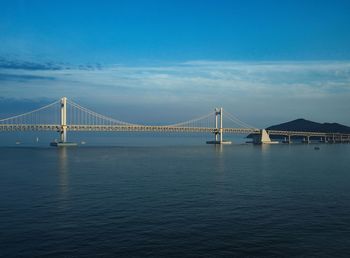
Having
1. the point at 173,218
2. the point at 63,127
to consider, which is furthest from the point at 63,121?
the point at 173,218

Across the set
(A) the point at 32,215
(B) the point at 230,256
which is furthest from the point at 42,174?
(B) the point at 230,256

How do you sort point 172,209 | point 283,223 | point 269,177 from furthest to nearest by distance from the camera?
point 269,177
point 172,209
point 283,223

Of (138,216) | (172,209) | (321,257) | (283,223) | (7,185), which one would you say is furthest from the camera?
(7,185)

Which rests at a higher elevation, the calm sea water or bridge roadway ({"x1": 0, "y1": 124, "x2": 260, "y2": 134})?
bridge roadway ({"x1": 0, "y1": 124, "x2": 260, "y2": 134})

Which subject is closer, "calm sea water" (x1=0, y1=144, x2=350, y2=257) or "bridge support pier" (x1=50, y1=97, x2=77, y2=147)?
"calm sea water" (x1=0, y1=144, x2=350, y2=257)

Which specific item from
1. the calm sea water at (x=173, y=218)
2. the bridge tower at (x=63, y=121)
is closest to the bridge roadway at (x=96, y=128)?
the bridge tower at (x=63, y=121)

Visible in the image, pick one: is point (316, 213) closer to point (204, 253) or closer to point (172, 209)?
point (172, 209)

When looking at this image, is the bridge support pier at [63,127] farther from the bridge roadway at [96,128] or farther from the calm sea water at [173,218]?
the calm sea water at [173,218]

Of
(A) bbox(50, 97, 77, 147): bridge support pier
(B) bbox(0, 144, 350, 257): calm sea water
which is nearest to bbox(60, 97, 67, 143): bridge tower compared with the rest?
(A) bbox(50, 97, 77, 147): bridge support pier

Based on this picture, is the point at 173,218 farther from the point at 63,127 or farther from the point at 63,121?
the point at 63,121

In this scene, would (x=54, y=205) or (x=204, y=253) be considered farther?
(x=54, y=205)

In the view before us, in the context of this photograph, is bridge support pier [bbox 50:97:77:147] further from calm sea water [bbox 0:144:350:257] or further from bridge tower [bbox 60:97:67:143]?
calm sea water [bbox 0:144:350:257]
